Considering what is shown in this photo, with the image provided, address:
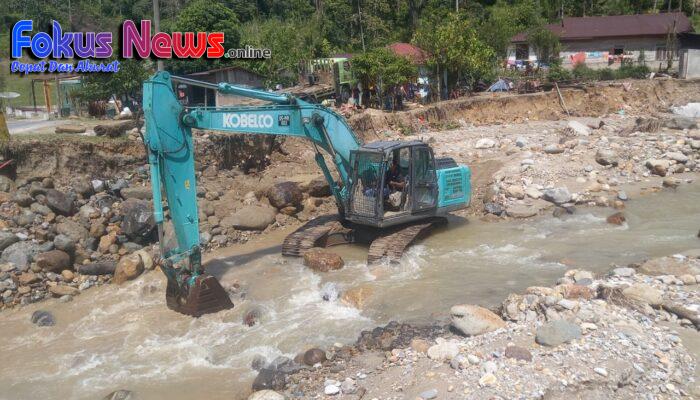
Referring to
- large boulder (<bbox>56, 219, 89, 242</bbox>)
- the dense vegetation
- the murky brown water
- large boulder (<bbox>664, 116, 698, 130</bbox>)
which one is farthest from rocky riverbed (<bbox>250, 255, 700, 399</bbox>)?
the dense vegetation

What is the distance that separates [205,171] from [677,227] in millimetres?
11123

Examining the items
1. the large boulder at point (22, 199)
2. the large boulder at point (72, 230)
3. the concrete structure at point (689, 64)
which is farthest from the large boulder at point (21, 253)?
the concrete structure at point (689, 64)

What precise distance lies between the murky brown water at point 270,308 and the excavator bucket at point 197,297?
18 cm

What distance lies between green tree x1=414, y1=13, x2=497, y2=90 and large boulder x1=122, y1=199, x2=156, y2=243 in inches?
734

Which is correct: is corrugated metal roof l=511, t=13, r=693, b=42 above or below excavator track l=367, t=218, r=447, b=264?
above

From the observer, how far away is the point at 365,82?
1023 inches

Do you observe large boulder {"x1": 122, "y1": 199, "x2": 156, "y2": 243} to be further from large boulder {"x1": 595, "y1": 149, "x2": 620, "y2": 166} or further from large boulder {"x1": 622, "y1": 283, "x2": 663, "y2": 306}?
large boulder {"x1": 595, "y1": 149, "x2": 620, "y2": 166}

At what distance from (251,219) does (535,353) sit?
26.3ft

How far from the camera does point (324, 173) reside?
469 inches

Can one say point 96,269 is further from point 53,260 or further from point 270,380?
point 270,380

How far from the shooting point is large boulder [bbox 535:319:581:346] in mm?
7008

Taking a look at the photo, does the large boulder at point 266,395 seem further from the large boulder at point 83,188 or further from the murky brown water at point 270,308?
the large boulder at point 83,188

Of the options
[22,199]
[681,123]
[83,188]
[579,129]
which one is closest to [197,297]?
[22,199]

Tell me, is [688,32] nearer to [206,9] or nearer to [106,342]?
[206,9]
